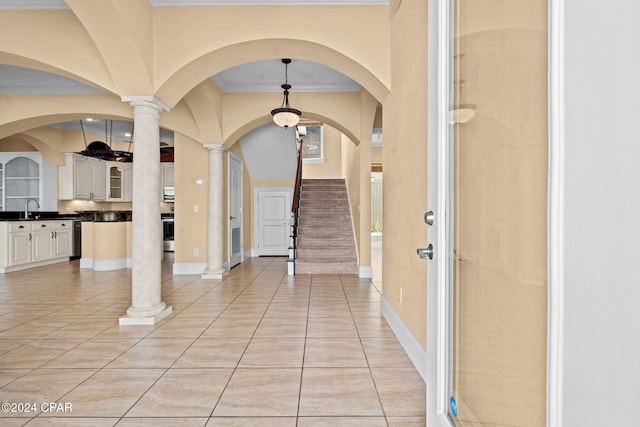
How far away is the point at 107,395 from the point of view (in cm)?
232

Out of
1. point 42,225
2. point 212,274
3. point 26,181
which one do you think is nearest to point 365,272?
point 212,274

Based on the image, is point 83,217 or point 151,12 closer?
point 151,12

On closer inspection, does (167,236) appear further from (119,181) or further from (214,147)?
(214,147)

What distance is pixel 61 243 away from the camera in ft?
27.1

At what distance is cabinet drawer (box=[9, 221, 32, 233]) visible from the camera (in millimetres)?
7008

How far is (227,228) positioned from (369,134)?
3446 millimetres

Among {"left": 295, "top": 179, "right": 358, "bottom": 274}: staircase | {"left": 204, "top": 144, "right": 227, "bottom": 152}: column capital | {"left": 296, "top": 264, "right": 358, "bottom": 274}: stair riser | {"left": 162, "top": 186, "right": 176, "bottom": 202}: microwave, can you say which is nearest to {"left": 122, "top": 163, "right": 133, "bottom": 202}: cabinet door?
{"left": 162, "top": 186, "right": 176, "bottom": 202}: microwave

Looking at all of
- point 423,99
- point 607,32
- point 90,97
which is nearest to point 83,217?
point 90,97

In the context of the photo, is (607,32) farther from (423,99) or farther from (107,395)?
(107,395)

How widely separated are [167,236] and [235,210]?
10.6 ft

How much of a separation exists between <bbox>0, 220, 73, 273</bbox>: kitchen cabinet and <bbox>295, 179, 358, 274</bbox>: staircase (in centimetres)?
548

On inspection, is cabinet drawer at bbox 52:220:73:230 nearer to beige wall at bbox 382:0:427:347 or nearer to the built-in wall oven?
the built-in wall oven

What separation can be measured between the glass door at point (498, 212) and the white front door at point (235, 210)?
656 cm

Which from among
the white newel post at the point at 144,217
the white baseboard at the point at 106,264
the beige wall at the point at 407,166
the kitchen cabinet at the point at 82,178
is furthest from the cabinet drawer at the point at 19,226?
the beige wall at the point at 407,166
